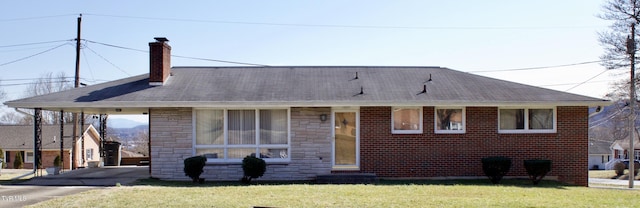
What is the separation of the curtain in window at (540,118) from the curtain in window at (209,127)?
9250 millimetres

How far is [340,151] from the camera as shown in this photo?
15.7m

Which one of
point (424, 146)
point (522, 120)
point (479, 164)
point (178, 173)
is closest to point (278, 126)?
point (178, 173)

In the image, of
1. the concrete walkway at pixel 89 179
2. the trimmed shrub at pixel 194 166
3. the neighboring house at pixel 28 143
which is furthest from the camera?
the neighboring house at pixel 28 143

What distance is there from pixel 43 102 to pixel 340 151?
8509 mm

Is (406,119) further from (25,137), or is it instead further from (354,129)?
(25,137)

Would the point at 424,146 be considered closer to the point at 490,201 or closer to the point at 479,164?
the point at 479,164

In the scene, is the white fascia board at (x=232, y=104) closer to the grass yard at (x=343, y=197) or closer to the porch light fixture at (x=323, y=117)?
the porch light fixture at (x=323, y=117)

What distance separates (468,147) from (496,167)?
109 cm

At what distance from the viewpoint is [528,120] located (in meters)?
16.0

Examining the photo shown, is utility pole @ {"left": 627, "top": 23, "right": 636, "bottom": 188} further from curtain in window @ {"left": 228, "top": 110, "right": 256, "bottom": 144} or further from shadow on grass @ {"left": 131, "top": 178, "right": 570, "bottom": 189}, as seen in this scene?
curtain in window @ {"left": 228, "top": 110, "right": 256, "bottom": 144}

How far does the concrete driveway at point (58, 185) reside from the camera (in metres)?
11.0

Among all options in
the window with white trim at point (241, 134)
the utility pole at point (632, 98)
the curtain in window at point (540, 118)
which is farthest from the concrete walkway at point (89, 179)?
the utility pole at point (632, 98)

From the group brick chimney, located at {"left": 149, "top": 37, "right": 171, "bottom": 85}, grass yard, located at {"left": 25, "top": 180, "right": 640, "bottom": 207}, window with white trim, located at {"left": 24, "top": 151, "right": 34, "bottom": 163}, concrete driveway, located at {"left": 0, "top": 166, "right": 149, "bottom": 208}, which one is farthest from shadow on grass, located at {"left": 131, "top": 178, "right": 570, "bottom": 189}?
window with white trim, located at {"left": 24, "top": 151, "right": 34, "bottom": 163}

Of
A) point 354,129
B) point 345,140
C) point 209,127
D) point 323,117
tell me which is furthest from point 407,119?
point 209,127
